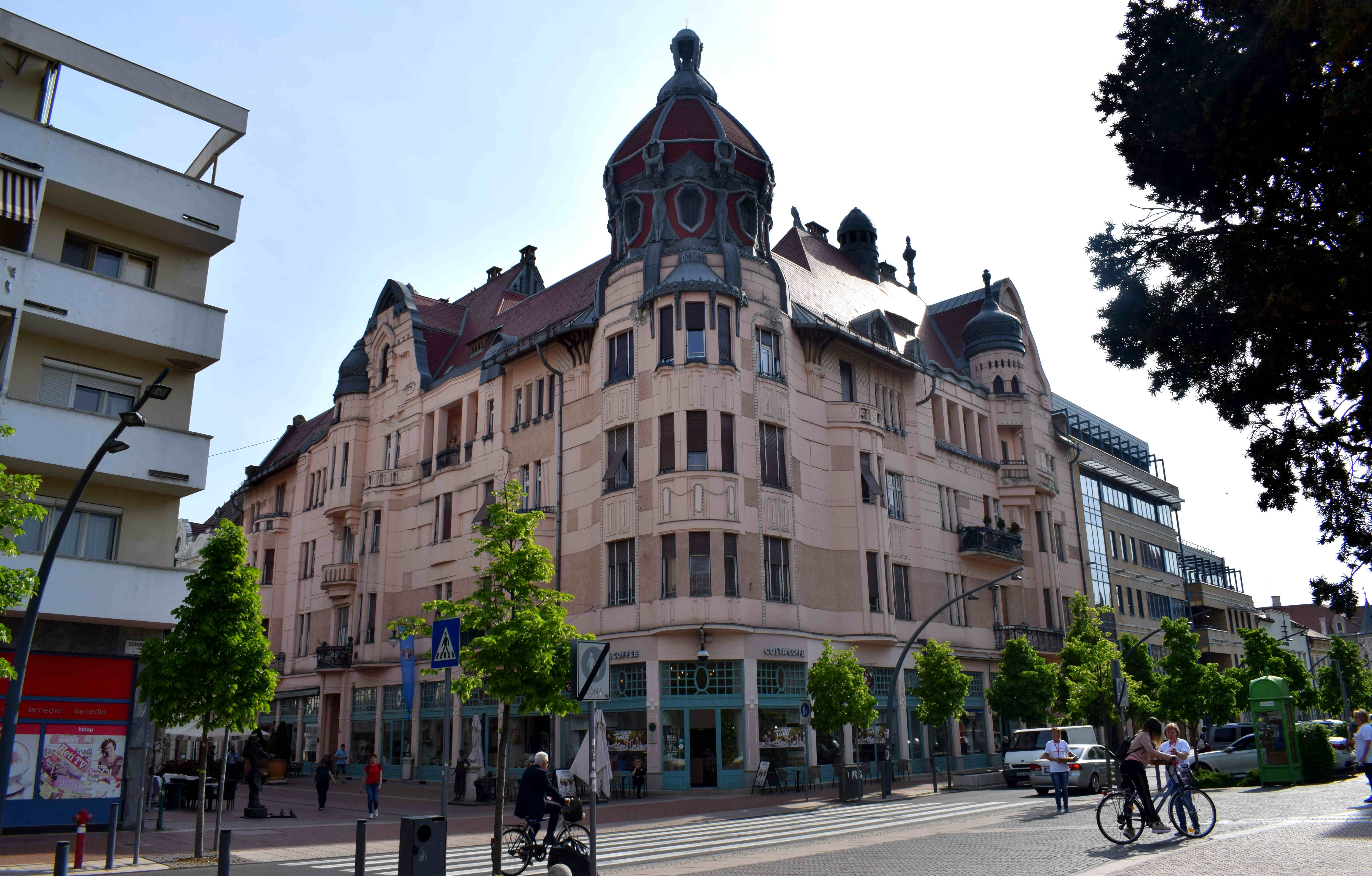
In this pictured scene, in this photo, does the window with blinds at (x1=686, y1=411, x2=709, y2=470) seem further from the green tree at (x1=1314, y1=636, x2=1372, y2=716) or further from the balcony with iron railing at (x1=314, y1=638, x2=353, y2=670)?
the green tree at (x1=1314, y1=636, x2=1372, y2=716)

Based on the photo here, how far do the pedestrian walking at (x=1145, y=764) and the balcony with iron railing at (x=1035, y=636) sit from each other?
2874cm

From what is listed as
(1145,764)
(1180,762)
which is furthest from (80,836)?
(1180,762)

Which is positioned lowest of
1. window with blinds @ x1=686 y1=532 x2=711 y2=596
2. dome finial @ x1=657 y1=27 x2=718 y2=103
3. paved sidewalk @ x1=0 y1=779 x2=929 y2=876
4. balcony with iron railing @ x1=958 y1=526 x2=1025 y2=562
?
paved sidewalk @ x1=0 y1=779 x2=929 y2=876

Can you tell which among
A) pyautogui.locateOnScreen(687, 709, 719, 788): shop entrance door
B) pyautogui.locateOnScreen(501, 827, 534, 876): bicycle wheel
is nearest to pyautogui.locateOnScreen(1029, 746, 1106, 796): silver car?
pyautogui.locateOnScreen(687, 709, 719, 788): shop entrance door

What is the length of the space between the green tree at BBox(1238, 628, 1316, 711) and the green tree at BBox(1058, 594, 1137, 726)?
11316mm

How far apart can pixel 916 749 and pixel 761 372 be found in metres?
15.9

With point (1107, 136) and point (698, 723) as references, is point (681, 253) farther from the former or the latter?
point (1107, 136)

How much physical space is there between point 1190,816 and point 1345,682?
51017 millimetres

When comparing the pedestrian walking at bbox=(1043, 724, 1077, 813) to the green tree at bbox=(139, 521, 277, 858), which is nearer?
the green tree at bbox=(139, 521, 277, 858)

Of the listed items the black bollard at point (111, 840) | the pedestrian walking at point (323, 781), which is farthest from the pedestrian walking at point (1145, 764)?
the pedestrian walking at point (323, 781)

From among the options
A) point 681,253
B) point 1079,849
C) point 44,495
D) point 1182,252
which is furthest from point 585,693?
point 681,253

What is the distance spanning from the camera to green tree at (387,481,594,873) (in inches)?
651

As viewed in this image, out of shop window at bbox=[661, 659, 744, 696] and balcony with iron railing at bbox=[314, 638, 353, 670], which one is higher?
balcony with iron railing at bbox=[314, 638, 353, 670]

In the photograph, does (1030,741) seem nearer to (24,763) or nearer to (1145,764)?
(1145,764)
